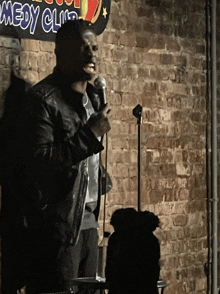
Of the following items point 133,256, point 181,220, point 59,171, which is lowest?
point 133,256

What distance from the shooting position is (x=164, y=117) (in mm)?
4898

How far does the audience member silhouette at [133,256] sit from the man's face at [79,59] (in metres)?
1.32

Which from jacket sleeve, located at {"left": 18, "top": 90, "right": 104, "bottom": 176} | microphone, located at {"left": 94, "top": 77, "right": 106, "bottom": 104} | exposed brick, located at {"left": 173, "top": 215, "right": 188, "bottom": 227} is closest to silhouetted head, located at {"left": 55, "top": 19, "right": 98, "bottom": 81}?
microphone, located at {"left": 94, "top": 77, "right": 106, "bottom": 104}

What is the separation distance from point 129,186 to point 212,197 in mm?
911

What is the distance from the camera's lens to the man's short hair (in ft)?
12.8

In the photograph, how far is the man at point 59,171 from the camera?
3713mm

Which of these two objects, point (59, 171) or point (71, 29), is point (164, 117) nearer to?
point (71, 29)

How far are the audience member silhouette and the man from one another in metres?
1.05

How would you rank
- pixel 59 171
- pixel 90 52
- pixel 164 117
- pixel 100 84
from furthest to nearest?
pixel 164 117, pixel 100 84, pixel 90 52, pixel 59 171

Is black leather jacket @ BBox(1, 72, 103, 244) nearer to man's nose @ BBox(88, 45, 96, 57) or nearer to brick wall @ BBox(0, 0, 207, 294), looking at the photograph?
man's nose @ BBox(88, 45, 96, 57)

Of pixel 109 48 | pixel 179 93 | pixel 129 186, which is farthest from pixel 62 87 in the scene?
pixel 179 93

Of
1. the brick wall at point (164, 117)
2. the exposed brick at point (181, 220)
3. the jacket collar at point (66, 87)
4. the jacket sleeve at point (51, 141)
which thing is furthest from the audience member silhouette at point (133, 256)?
the exposed brick at point (181, 220)

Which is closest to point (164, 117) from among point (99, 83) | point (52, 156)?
point (99, 83)

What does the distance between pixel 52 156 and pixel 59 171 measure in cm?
13
